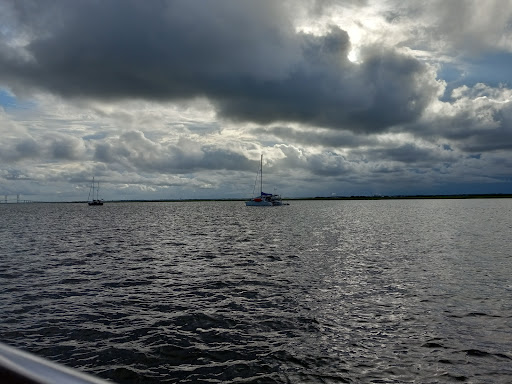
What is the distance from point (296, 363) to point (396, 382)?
325cm

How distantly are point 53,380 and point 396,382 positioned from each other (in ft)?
40.9

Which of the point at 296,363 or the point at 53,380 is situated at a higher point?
the point at 53,380

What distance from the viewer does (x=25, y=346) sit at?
14.2 meters

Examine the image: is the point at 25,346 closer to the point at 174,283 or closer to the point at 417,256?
the point at 174,283

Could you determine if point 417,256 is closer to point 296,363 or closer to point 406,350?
point 406,350

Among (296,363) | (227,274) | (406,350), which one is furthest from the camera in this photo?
(227,274)

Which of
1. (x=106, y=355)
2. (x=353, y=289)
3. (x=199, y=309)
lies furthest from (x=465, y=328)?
(x=106, y=355)

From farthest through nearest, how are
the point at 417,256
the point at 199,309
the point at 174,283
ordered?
the point at 417,256 < the point at 174,283 < the point at 199,309

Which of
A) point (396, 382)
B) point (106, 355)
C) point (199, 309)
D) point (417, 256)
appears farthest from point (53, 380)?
point (417, 256)

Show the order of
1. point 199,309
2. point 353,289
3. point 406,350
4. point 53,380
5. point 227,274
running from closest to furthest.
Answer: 1. point 53,380
2. point 406,350
3. point 199,309
4. point 353,289
5. point 227,274

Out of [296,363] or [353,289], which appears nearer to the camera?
[296,363]

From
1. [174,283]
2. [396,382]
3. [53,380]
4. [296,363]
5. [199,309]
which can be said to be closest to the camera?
[53,380]

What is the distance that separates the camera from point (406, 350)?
14.0 m

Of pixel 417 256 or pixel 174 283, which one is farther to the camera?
pixel 417 256
